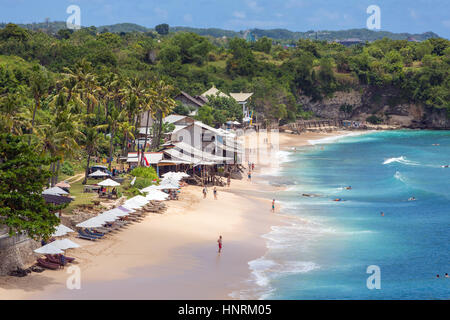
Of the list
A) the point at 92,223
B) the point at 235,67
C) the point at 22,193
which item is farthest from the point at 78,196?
the point at 235,67

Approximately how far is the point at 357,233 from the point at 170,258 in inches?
671

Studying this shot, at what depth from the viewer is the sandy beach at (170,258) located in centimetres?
2925

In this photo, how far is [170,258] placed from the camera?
35719 mm

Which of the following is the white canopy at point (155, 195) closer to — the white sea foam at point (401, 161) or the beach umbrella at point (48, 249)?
the beach umbrella at point (48, 249)

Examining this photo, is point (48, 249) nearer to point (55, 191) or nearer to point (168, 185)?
point (55, 191)

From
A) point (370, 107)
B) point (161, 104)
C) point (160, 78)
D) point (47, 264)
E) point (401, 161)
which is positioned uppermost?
point (160, 78)

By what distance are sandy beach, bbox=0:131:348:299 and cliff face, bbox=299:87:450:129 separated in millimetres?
123975

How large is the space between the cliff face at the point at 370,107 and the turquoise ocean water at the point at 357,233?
267 feet

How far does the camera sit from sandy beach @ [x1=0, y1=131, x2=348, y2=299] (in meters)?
29.2

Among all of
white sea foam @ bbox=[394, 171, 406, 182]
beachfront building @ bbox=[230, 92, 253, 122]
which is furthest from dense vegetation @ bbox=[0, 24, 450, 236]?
white sea foam @ bbox=[394, 171, 406, 182]

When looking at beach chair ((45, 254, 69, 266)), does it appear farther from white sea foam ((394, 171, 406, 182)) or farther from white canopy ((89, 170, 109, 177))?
white sea foam ((394, 171, 406, 182))

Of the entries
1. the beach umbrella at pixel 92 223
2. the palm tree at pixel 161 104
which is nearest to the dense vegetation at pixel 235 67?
the palm tree at pixel 161 104
